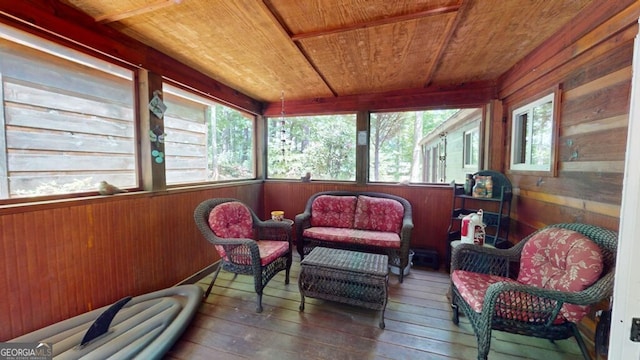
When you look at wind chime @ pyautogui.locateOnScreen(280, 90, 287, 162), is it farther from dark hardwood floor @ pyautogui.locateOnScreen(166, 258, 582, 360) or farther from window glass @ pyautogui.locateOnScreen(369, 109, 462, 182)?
dark hardwood floor @ pyautogui.locateOnScreen(166, 258, 582, 360)

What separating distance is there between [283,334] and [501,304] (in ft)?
5.08

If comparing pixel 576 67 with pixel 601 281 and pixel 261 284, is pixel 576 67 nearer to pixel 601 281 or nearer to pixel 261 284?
pixel 601 281

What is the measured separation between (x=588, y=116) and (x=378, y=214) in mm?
2158

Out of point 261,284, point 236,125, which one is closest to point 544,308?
point 261,284

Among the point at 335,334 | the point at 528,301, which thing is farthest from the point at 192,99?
the point at 528,301

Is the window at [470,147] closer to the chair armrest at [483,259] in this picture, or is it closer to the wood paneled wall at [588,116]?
the wood paneled wall at [588,116]

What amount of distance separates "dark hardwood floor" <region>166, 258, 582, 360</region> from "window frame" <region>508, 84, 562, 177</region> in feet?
4.56

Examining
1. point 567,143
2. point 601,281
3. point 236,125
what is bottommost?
point 601,281

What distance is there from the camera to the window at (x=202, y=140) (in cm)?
263

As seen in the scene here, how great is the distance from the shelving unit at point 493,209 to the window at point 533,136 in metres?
0.26

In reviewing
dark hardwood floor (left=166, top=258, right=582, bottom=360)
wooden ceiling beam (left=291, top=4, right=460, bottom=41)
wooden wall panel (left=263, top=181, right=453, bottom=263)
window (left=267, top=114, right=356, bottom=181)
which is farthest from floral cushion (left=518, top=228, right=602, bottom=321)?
window (left=267, top=114, right=356, bottom=181)

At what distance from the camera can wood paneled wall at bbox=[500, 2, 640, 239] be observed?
1.45 metres

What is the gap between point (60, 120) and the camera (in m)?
1.78

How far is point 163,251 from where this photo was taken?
2393 mm
